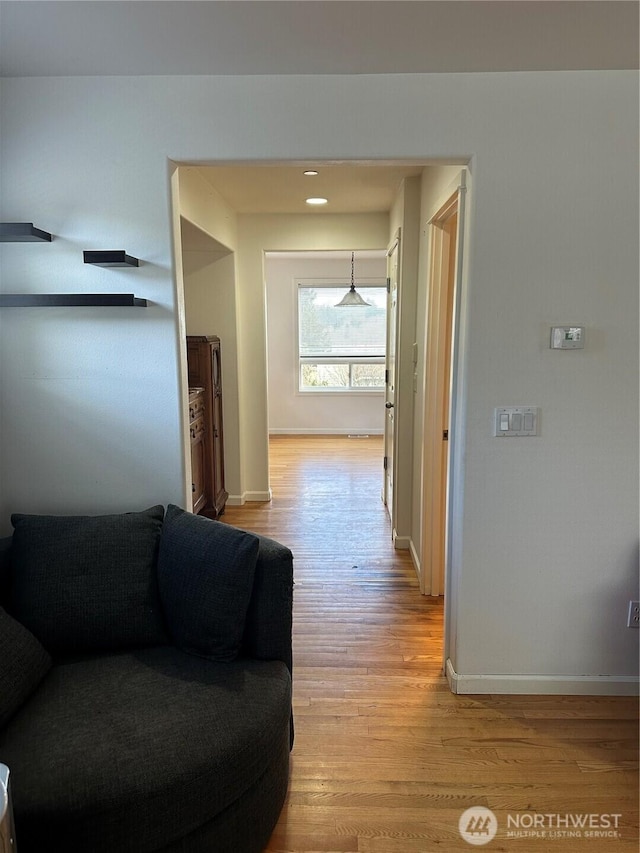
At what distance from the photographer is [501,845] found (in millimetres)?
1663

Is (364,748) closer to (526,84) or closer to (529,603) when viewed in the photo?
(529,603)

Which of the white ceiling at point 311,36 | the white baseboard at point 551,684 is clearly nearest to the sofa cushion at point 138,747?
the white baseboard at point 551,684

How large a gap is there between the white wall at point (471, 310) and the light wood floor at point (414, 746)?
0.20 m

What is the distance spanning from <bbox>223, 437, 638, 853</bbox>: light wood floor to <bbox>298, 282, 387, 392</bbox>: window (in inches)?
182

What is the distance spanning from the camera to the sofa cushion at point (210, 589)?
178cm

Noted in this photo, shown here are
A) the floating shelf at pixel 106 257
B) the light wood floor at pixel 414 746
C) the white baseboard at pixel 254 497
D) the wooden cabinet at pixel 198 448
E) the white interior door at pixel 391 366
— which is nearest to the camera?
the light wood floor at pixel 414 746

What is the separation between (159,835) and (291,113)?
2.27 meters

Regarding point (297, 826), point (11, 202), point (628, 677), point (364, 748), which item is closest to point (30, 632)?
point (297, 826)

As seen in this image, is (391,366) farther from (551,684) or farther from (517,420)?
(551,684)

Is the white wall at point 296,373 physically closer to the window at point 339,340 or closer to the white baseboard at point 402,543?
the window at point 339,340

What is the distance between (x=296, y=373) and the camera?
759cm

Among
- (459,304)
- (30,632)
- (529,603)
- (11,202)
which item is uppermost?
(11,202)

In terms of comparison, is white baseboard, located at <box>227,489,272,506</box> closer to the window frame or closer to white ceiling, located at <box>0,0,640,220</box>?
the window frame

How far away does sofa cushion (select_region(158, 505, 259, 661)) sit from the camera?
178cm
